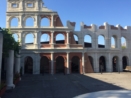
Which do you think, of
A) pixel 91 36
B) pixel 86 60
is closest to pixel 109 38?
pixel 91 36

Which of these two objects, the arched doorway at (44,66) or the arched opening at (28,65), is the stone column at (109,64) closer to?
the arched doorway at (44,66)

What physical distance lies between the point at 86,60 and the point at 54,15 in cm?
1010

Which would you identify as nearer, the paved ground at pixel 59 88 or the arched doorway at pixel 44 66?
the paved ground at pixel 59 88

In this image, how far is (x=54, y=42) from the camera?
29859 mm

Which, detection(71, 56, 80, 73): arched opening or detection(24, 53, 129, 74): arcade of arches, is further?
detection(71, 56, 80, 73): arched opening

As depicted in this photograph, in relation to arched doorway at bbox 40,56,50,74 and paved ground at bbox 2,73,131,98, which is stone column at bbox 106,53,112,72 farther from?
paved ground at bbox 2,73,131,98

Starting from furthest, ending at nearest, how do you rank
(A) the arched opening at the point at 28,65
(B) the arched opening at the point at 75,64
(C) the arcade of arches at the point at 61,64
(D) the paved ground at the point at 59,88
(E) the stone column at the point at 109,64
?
(B) the arched opening at the point at 75,64 < (E) the stone column at the point at 109,64 < (A) the arched opening at the point at 28,65 < (C) the arcade of arches at the point at 61,64 < (D) the paved ground at the point at 59,88

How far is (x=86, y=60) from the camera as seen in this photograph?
29.6 m

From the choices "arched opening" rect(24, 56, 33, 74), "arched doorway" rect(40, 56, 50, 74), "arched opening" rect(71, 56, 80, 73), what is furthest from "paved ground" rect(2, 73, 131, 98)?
"arched opening" rect(71, 56, 80, 73)

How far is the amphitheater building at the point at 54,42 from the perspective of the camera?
95.3ft

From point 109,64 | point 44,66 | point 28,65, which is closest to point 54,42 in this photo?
point 44,66

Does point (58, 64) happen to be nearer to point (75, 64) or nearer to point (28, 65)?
point (75, 64)

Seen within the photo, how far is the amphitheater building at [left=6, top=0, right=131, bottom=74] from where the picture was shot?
29.0 meters

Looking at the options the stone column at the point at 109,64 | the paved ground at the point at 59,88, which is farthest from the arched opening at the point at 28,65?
the stone column at the point at 109,64
